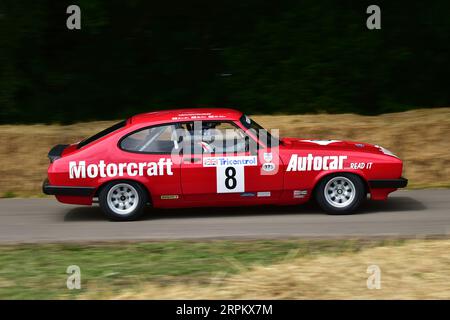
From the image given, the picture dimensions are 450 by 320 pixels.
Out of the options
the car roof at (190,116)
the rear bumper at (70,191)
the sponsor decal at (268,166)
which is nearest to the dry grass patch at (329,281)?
the sponsor decal at (268,166)

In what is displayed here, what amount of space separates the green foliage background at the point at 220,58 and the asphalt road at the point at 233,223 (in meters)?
7.00

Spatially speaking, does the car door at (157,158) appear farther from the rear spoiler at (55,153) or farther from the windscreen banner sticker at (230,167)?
the rear spoiler at (55,153)

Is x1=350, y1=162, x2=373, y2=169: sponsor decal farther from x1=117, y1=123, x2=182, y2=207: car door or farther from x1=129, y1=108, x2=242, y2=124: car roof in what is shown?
x1=117, y1=123, x2=182, y2=207: car door

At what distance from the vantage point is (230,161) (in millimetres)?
11344

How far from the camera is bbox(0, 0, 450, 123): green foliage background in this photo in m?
19.4

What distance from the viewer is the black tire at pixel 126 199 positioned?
11.5 meters

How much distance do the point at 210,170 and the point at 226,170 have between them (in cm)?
22

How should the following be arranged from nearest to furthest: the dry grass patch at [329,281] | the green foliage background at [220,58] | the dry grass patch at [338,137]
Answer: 1. the dry grass patch at [329,281]
2. the dry grass patch at [338,137]
3. the green foliage background at [220,58]

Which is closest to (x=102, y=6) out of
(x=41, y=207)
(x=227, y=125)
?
(x=41, y=207)

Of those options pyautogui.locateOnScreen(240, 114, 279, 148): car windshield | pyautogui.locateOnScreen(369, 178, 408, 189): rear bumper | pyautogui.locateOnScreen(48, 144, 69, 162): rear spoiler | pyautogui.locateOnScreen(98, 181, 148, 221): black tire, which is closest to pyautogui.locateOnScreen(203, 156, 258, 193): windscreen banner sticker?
pyautogui.locateOnScreen(240, 114, 279, 148): car windshield

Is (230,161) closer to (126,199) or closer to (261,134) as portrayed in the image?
(261,134)

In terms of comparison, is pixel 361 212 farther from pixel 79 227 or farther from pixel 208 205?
pixel 79 227

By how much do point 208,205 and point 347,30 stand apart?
9352 millimetres

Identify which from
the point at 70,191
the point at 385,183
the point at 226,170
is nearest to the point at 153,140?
the point at 226,170
